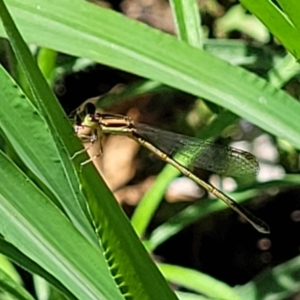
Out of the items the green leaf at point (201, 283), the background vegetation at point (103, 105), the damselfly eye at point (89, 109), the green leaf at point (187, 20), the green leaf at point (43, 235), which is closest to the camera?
the background vegetation at point (103, 105)

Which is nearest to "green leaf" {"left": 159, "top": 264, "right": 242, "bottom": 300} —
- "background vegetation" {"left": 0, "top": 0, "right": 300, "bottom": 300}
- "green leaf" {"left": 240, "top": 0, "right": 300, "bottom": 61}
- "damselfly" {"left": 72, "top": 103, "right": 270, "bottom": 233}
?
"background vegetation" {"left": 0, "top": 0, "right": 300, "bottom": 300}

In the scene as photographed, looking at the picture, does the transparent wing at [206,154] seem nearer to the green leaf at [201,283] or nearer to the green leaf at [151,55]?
the green leaf at [201,283]

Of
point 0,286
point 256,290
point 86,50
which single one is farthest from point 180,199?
point 86,50

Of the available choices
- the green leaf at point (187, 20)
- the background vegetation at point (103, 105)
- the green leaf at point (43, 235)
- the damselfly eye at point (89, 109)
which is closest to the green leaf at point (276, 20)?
the background vegetation at point (103, 105)

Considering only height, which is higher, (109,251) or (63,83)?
(63,83)

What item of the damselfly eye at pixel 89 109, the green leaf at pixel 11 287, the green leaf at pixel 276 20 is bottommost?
the green leaf at pixel 11 287

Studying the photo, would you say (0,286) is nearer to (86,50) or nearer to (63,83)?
(86,50)

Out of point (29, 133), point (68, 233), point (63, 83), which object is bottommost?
point (68, 233)

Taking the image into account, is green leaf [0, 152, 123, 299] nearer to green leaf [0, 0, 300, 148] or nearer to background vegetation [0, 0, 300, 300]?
background vegetation [0, 0, 300, 300]
